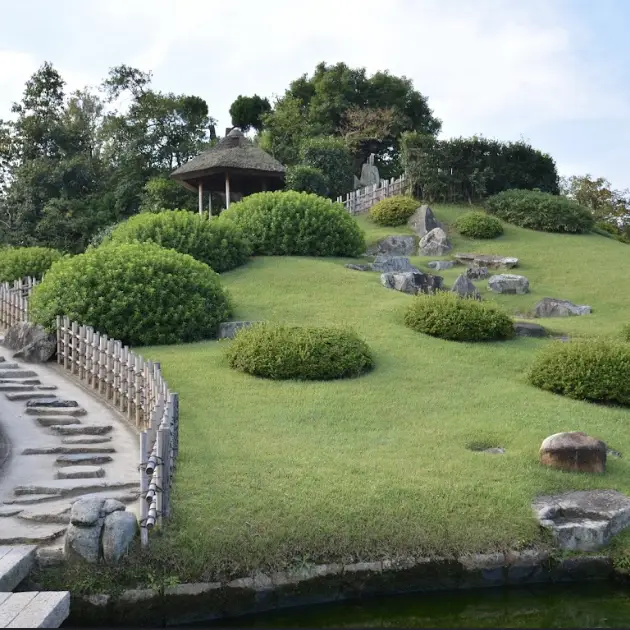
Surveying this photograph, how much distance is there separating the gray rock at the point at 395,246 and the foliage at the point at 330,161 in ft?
22.4

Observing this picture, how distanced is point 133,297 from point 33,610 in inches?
409

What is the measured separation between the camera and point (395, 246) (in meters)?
27.2

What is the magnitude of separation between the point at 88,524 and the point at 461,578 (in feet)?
11.6

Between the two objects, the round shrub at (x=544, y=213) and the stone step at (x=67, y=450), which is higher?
the round shrub at (x=544, y=213)

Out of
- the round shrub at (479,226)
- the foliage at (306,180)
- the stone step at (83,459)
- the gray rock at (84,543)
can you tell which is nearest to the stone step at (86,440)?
the stone step at (83,459)

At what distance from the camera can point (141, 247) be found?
16281 millimetres

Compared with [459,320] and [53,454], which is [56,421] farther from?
[459,320]

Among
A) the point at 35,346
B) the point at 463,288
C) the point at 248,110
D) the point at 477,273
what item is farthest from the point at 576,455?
the point at 248,110

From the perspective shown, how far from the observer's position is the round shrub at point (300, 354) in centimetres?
1234

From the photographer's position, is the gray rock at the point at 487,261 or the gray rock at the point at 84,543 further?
the gray rock at the point at 487,261

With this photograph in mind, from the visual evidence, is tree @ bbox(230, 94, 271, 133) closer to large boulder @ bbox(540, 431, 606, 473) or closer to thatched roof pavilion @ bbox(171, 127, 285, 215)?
thatched roof pavilion @ bbox(171, 127, 285, 215)

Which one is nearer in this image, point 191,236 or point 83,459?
point 83,459

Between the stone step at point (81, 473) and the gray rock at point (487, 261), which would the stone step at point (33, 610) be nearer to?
the stone step at point (81, 473)

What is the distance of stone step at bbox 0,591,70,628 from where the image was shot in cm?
442
